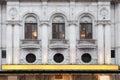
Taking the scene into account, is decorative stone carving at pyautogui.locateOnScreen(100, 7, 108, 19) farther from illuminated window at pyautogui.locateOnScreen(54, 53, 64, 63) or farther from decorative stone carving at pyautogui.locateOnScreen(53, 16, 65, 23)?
illuminated window at pyautogui.locateOnScreen(54, 53, 64, 63)

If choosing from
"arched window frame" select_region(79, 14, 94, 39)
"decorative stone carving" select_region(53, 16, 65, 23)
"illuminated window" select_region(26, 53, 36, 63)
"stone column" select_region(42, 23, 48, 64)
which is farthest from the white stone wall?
"illuminated window" select_region(26, 53, 36, 63)

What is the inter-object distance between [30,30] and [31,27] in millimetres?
350

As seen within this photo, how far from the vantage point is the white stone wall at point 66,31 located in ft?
129

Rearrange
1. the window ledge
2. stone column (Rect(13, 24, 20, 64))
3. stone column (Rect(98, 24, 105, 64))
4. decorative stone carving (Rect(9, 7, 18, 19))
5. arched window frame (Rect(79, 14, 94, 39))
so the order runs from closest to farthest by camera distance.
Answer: stone column (Rect(13, 24, 20, 64)) → stone column (Rect(98, 24, 105, 64)) → the window ledge → decorative stone carving (Rect(9, 7, 18, 19)) → arched window frame (Rect(79, 14, 94, 39))

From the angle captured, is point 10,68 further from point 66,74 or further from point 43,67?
point 66,74

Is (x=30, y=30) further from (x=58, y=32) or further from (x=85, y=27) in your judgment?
(x=85, y=27)

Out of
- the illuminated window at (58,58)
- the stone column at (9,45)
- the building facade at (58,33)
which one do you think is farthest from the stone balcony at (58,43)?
the stone column at (9,45)

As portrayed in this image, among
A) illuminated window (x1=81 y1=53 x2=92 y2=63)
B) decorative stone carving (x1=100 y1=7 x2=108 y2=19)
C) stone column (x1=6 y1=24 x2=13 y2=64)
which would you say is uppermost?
decorative stone carving (x1=100 y1=7 x2=108 y2=19)

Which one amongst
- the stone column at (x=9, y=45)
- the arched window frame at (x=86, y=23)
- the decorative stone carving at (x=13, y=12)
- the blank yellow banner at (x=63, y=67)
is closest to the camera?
the blank yellow banner at (x=63, y=67)

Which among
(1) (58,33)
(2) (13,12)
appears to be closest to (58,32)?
(1) (58,33)

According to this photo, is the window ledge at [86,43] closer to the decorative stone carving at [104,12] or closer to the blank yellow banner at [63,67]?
the blank yellow banner at [63,67]

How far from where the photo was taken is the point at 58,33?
4031 centimetres

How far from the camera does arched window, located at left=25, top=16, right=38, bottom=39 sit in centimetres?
4019

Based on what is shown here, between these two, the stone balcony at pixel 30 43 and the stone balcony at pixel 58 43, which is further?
the stone balcony at pixel 58 43
